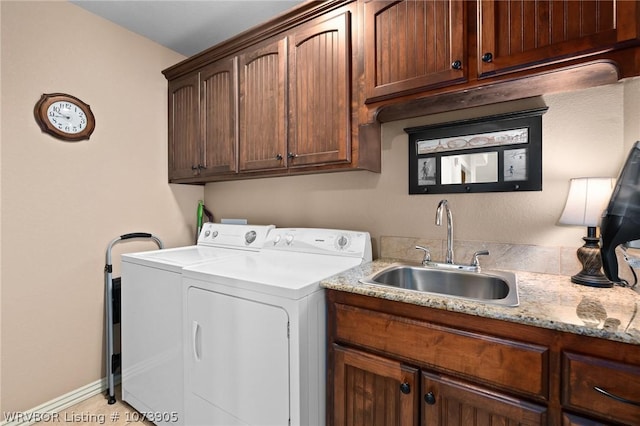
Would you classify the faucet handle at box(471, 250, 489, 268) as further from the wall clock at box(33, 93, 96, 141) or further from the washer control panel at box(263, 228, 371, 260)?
the wall clock at box(33, 93, 96, 141)

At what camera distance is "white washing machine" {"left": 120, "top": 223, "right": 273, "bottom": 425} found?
5.28 feet

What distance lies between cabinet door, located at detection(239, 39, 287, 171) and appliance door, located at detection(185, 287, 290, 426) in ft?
2.98

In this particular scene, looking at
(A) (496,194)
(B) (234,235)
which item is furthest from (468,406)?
(B) (234,235)

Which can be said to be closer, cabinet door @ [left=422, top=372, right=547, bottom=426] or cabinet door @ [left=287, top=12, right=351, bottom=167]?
cabinet door @ [left=422, top=372, right=547, bottom=426]

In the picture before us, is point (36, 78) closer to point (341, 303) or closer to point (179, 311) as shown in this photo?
point (179, 311)

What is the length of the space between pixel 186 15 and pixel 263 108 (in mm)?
906

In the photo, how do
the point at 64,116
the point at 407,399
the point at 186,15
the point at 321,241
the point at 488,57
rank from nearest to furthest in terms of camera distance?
the point at 407,399 → the point at 488,57 → the point at 321,241 → the point at 64,116 → the point at 186,15

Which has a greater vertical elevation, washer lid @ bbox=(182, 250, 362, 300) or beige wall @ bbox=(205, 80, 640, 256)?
beige wall @ bbox=(205, 80, 640, 256)

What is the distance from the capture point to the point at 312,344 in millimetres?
1246

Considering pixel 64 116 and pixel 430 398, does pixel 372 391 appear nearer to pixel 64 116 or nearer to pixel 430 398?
pixel 430 398

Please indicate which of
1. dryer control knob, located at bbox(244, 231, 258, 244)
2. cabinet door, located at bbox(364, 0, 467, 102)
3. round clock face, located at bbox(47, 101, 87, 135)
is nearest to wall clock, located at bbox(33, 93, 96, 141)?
round clock face, located at bbox(47, 101, 87, 135)

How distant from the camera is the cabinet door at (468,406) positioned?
910mm

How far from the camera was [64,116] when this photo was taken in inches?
76.8

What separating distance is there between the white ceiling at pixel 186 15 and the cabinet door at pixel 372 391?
2.13 meters
